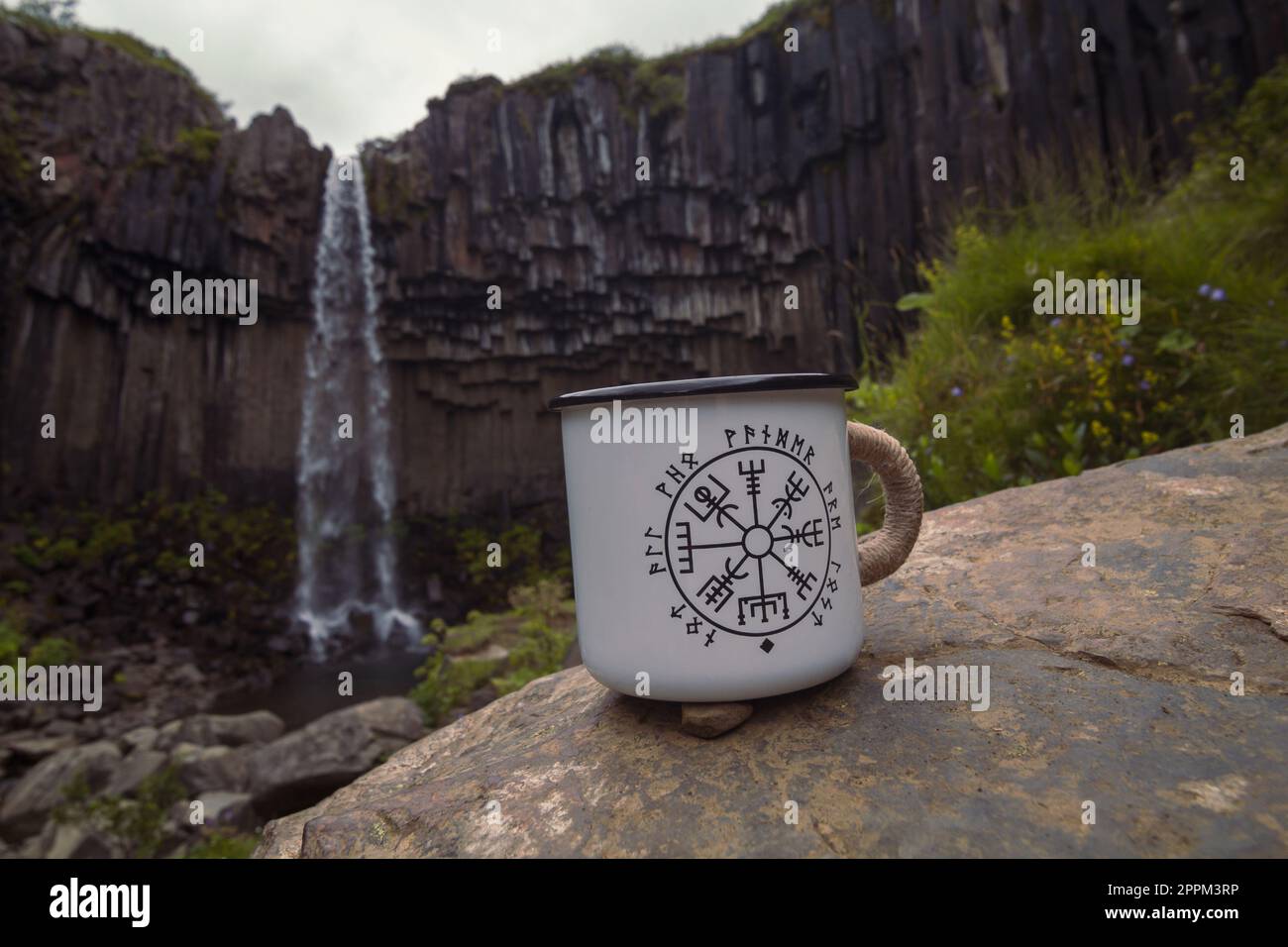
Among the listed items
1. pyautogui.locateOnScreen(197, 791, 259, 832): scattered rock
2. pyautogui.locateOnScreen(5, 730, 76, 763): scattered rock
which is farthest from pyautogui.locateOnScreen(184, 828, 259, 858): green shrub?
pyautogui.locateOnScreen(5, 730, 76, 763): scattered rock

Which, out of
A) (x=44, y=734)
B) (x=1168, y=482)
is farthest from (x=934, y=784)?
(x=44, y=734)

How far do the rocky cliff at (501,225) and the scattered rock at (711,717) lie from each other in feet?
34.2

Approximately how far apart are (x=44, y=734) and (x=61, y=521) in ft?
20.8

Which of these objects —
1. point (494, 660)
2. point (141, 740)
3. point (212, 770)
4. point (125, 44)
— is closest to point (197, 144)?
point (125, 44)

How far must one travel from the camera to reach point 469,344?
52.6 feet

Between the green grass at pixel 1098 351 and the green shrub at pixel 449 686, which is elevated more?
the green grass at pixel 1098 351

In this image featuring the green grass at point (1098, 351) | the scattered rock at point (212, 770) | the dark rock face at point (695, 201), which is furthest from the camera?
the dark rock face at point (695, 201)

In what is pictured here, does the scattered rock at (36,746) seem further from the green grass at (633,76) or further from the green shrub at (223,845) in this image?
the green grass at (633,76)

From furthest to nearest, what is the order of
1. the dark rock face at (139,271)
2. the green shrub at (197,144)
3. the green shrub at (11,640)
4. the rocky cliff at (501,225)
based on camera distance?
the green shrub at (197,144) < the dark rock face at (139,271) < the rocky cliff at (501,225) < the green shrub at (11,640)

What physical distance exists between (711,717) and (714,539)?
0.88 feet

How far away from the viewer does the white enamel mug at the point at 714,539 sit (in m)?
1.03

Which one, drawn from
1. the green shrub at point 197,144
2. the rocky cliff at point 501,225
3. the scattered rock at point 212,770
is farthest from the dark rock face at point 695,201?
the scattered rock at point 212,770

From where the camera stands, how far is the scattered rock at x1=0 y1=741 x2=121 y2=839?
5215 millimetres

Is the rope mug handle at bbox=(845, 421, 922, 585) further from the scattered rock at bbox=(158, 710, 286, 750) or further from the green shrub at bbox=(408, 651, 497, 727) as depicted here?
the scattered rock at bbox=(158, 710, 286, 750)
